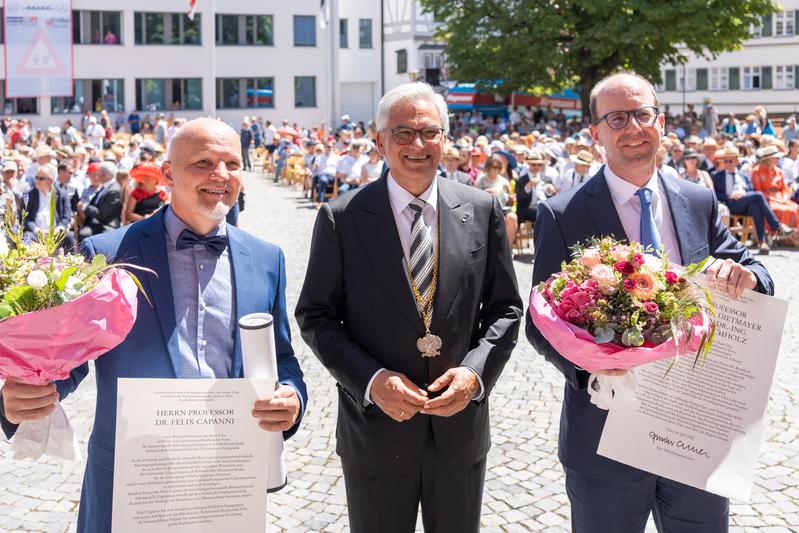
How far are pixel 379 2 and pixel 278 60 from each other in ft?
28.0

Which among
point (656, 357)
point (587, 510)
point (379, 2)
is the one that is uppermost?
point (379, 2)

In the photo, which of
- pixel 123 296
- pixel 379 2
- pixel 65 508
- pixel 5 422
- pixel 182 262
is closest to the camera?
pixel 123 296

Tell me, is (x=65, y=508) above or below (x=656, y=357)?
below

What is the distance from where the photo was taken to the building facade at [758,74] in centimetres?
6103

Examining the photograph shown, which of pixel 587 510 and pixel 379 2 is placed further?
pixel 379 2

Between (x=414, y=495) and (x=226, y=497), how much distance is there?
33.4 inches

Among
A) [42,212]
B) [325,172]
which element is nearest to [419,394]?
[42,212]

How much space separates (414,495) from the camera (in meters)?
3.41

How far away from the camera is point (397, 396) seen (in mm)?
3148

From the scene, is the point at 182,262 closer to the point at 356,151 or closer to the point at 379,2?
the point at 356,151

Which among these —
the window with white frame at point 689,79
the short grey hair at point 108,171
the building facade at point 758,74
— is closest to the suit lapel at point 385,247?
the short grey hair at point 108,171

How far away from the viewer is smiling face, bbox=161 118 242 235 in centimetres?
Answer: 305

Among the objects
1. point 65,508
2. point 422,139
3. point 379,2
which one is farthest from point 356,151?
point 379,2

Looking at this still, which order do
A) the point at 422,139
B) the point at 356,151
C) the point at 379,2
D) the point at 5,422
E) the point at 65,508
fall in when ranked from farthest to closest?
1. the point at 379,2
2. the point at 356,151
3. the point at 65,508
4. the point at 422,139
5. the point at 5,422
